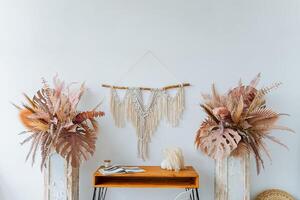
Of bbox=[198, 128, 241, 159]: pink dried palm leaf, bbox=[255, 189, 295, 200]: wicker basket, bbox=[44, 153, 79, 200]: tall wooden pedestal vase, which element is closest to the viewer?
bbox=[198, 128, 241, 159]: pink dried palm leaf

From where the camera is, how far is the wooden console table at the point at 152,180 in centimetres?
280

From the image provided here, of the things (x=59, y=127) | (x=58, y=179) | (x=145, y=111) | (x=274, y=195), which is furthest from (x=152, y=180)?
(x=274, y=195)

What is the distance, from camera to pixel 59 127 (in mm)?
2729

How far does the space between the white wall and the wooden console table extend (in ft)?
1.17

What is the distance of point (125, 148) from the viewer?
10.6ft

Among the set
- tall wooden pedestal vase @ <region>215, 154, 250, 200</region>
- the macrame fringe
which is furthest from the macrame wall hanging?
tall wooden pedestal vase @ <region>215, 154, 250, 200</region>

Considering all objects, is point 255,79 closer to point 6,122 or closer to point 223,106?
point 223,106

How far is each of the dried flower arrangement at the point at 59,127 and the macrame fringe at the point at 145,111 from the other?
0.42m

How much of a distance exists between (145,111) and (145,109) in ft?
0.06

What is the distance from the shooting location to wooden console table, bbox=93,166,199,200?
2801 mm

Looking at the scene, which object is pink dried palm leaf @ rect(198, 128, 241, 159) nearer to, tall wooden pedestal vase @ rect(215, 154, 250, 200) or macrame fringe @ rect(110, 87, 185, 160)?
tall wooden pedestal vase @ rect(215, 154, 250, 200)

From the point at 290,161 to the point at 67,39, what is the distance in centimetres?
249

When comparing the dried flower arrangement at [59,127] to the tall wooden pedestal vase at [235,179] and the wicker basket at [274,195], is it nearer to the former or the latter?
the tall wooden pedestal vase at [235,179]

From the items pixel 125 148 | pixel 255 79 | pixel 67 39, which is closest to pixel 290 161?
pixel 255 79
